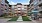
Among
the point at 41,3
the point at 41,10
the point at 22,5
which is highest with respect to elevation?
the point at 22,5

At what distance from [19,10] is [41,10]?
10.3 meters

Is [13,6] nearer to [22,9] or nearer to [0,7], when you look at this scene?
[22,9]

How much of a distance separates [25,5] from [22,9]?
2.99 feet

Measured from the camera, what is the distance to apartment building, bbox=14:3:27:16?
16.1 m

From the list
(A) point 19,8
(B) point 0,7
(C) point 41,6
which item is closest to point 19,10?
(A) point 19,8

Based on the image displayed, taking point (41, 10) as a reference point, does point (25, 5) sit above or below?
above

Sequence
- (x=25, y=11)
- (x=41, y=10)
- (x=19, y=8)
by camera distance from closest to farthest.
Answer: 1. (x=41, y=10)
2. (x=25, y=11)
3. (x=19, y=8)

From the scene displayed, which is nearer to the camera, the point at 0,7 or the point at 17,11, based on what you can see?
the point at 0,7

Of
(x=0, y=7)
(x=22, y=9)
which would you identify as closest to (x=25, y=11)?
(x=22, y=9)

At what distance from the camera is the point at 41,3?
7195mm

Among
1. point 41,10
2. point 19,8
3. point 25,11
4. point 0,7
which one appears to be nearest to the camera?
point 41,10

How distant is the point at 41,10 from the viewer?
7.15 meters

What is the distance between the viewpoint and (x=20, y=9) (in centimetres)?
1716

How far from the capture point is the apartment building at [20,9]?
1612 cm
